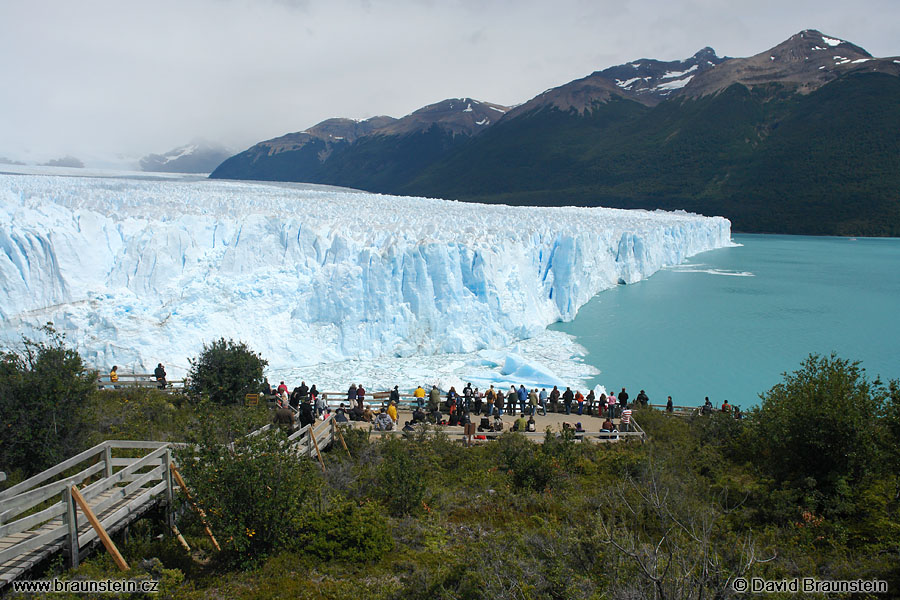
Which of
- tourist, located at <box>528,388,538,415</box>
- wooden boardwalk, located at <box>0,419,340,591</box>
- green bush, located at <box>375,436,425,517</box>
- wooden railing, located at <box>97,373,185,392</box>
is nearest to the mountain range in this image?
tourist, located at <box>528,388,538,415</box>

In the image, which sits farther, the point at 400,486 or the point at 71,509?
the point at 400,486

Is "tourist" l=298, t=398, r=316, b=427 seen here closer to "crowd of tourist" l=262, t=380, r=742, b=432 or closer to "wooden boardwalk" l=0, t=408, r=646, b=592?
"crowd of tourist" l=262, t=380, r=742, b=432

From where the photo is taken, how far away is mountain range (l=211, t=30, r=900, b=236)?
61.9m

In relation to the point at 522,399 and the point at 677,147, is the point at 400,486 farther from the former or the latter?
the point at 677,147

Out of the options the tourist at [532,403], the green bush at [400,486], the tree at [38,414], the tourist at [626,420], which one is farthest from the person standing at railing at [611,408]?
the tree at [38,414]

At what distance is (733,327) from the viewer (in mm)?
20172

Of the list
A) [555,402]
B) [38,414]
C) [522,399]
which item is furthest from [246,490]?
[555,402]

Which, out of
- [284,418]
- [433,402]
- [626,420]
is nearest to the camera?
[284,418]

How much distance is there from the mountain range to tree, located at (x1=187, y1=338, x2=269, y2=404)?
6289 cm

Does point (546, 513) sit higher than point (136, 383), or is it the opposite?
point (546, 513)

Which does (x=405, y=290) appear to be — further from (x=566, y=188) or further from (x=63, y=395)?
(x=566, y=188)

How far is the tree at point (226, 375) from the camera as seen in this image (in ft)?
31.4

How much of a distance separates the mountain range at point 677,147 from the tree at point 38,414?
66086 mm

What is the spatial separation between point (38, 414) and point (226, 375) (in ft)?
12.5
